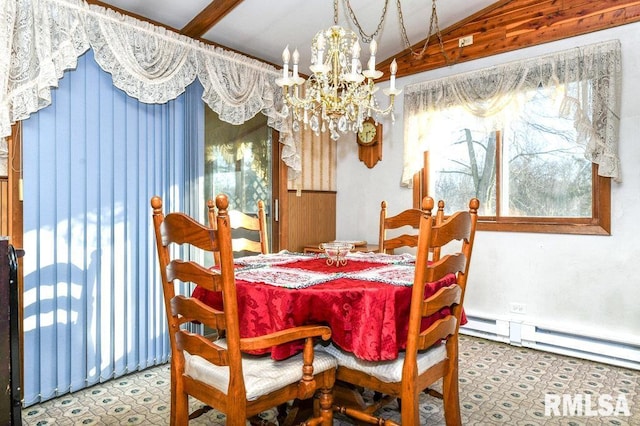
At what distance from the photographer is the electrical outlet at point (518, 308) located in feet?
11.5

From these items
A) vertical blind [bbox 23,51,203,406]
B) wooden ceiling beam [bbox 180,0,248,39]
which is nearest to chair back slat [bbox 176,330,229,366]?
vertical blind [bbox 23,51,203,406]

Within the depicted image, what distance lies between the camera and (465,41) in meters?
3.78

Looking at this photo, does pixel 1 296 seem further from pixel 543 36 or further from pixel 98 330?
pixel 543 36

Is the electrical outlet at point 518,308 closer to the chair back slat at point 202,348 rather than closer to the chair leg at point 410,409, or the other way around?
the chair leg at point 410,409

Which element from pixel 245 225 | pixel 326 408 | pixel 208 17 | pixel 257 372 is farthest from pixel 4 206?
pixel 326 408

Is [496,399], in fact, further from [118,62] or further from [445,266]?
[118,62]

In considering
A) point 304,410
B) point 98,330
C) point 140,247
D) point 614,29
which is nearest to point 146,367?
point 98,330

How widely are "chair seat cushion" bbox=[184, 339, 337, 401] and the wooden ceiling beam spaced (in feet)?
7.40

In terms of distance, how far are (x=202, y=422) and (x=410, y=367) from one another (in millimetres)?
1207

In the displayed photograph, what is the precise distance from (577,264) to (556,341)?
23.2 inches

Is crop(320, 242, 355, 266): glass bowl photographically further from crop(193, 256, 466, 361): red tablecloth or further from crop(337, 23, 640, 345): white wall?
crop(337, 23, 640, 345): white wall

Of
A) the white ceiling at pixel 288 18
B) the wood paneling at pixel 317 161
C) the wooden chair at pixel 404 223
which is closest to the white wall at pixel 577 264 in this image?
the white ceiling at pixel 288 18

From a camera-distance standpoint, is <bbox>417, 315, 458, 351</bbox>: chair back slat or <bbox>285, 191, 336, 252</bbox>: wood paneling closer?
<bbox>417, 315, 458, 351</bbox>: chair back slat

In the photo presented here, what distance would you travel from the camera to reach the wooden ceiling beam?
2.94 meters
